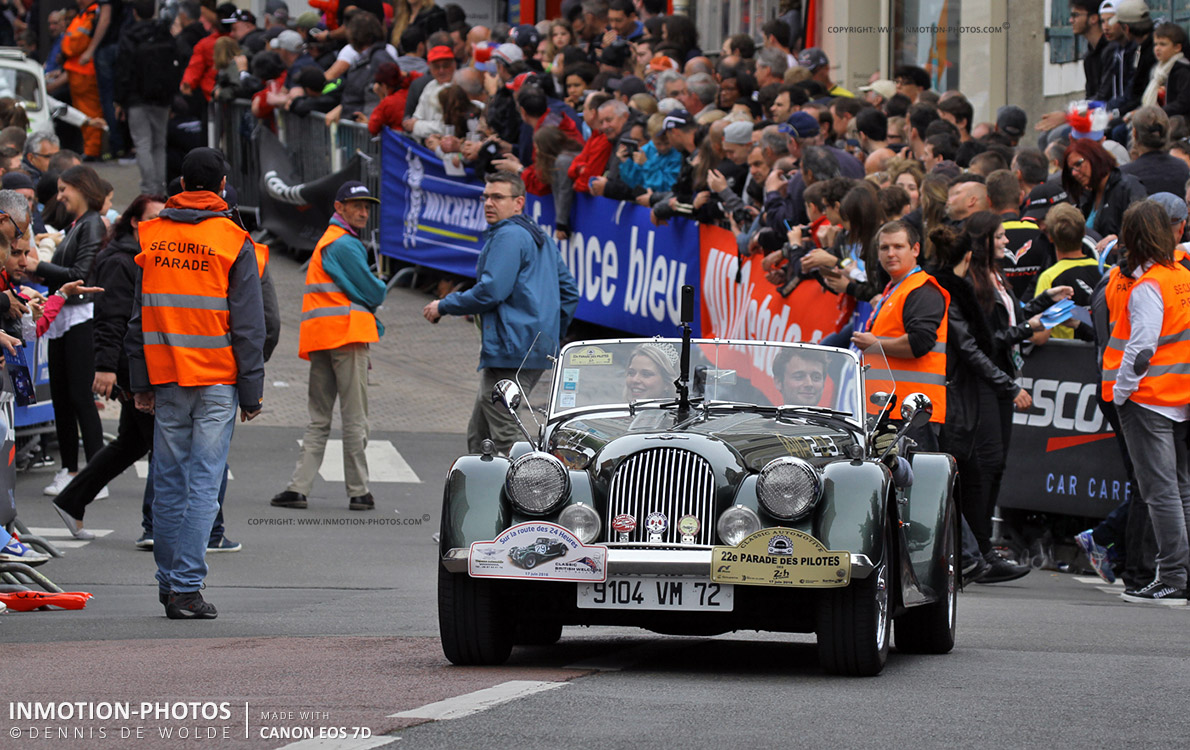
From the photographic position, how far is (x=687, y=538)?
23.4ft

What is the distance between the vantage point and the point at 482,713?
19.5ft

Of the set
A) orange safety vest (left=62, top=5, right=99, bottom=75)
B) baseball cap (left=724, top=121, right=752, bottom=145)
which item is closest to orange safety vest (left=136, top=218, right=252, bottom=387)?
baseball cap (left=724, top=121, right=752, bottom=145)

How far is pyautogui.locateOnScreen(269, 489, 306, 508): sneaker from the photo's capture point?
44.1 feet

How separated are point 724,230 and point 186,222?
25.6ft

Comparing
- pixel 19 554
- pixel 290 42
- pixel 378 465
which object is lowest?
pixel 378 465

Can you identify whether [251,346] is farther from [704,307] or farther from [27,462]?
[704,307]

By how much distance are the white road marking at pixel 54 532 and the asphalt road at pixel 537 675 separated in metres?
0.62

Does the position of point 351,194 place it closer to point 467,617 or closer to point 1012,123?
point 1012,123

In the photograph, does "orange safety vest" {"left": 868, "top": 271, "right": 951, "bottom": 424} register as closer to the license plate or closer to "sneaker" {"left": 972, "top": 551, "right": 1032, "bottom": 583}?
"sneaker" {"left": 972, "top": 551, "right": 1032, "bottom": 583}

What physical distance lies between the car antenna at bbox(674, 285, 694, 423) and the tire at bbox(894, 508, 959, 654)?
125cm

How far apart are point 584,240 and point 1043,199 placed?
7598 millimetres

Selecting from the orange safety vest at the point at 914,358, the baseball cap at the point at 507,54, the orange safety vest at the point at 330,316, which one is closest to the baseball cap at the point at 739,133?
the orange safety vest at the point at 330,316

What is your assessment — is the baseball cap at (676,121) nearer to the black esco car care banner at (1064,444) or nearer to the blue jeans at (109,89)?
the black esco car care banner at (1064,444)

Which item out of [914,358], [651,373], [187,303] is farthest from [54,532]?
[914,358]
